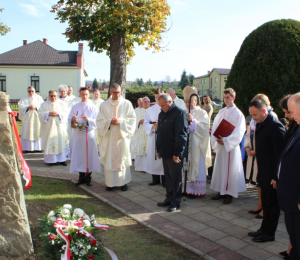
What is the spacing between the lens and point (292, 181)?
3.04 meters

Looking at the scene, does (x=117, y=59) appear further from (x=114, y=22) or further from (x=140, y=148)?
(x=140, y=148)

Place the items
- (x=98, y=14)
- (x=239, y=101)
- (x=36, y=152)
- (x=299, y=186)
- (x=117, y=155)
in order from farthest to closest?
(x=98, y=14) < (x=36, y=152) < (x=239, y=101) < (x=117, y=155) < (x=299, y=186)

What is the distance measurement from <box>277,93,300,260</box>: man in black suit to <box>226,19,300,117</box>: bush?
5.51m

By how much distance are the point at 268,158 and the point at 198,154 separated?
207cm

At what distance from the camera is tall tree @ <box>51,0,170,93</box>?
12.8 meters

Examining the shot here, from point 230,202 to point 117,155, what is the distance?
2.50m

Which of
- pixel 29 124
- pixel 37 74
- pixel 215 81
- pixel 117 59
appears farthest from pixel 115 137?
pixel 215 81

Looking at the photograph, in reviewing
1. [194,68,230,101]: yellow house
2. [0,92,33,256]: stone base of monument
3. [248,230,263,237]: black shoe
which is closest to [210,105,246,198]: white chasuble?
[248,230,263,237]: black shoe

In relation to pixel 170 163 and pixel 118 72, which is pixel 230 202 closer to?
pixel 170 163

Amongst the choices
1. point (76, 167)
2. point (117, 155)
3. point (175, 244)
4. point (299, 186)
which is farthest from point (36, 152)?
point (299, 186)

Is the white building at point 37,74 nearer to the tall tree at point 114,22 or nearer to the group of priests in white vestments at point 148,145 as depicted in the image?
the tall tree at point 114,22

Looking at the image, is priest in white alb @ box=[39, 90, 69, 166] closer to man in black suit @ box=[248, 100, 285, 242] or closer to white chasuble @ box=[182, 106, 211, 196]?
white chasuble @ box=[182, 106, 211, 196]

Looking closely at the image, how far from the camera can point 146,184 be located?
7277 mm

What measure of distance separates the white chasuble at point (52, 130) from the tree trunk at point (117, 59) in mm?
4520
